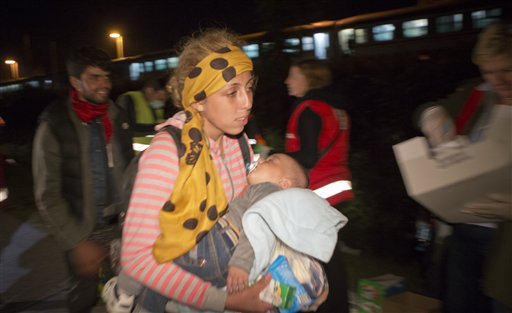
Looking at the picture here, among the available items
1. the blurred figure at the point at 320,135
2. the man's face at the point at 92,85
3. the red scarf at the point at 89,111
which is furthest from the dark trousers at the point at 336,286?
the man's face at the point at 92,85

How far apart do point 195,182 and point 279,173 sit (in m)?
0.66

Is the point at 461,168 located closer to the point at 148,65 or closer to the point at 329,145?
the point at 329,145

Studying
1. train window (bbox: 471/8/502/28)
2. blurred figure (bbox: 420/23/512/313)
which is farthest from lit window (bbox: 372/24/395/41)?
blurred figure (bbox: 420/23/512/313)

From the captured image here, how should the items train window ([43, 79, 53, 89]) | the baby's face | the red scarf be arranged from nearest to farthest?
the baby's face, the red scarf, train window ([43, 79, 53, 89])

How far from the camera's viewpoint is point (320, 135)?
4.10m

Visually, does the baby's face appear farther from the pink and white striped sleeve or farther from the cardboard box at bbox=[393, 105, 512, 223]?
the cardboard box at bbox=[393, 105, 512, 223]

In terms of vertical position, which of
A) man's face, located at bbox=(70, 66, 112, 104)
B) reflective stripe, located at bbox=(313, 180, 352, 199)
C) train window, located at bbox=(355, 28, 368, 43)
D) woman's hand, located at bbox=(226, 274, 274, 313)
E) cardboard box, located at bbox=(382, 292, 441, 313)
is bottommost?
cardboard box, located at bbox=(382, 292, 441, 313)

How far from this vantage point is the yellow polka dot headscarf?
5.68 ft

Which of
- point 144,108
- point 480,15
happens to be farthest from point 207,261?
point 480,15

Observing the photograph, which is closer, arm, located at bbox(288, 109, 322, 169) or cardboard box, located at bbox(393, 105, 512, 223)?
cardboard box, located at bbox(393, 105, 512, 223)

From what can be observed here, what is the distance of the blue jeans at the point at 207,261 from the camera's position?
71.8 inches

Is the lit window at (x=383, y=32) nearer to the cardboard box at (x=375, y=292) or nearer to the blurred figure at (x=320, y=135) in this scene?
the blurred figure at (x=320, y=135)

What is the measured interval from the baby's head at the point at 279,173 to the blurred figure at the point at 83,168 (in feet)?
4.87

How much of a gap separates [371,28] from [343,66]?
24238mm
